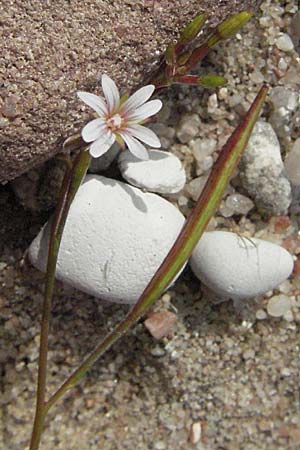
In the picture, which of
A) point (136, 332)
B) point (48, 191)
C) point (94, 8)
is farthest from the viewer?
point (136, 332)

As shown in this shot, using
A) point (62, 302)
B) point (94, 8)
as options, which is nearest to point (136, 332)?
point (62, 302)

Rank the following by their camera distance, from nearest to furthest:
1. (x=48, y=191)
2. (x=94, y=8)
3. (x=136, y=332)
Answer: (x=94, y=8)
(x=48, y=191)
(x=136, y=332)

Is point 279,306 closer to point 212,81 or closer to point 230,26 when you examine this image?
point 212,81

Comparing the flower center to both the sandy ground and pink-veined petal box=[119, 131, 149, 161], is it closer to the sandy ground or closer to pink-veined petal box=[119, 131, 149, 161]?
pink-veined petal box=[119, 131, 149, 161]

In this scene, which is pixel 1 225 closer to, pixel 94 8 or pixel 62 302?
pixel 62 302

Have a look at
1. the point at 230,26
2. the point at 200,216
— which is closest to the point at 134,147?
the point at 200,216

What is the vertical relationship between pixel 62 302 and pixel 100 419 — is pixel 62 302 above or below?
above
